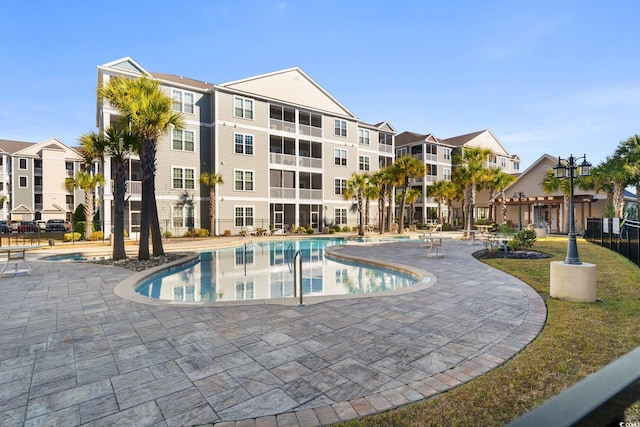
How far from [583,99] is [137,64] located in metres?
27.5

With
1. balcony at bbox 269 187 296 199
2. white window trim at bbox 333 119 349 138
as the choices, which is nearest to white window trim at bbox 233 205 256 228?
balcony at bbox 269 187 296 199

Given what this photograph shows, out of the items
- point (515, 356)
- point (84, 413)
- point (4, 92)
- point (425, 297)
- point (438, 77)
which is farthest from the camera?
point (4, 92)

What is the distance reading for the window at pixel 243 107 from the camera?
92.5ft

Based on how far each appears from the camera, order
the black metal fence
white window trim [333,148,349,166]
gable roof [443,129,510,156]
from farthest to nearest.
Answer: gable roof [443,129,510,156] → white window trim [333,148,349,166] → the black metal fence

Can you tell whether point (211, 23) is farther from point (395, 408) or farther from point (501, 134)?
point (501, 134)

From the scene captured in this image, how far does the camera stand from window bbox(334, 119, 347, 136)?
3450cm

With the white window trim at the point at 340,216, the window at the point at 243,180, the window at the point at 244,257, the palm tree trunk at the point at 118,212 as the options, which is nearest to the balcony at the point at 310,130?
the window at the point at 243,180

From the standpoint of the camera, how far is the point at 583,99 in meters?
14.4

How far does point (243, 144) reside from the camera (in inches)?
1127

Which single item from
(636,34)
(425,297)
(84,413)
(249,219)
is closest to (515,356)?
(425,297)

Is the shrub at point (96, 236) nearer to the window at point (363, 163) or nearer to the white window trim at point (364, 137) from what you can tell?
the window at point (363, 163)

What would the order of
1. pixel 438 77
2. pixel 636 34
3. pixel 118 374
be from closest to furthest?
pixel 118 374, pixel 636 34, pixel 438 77

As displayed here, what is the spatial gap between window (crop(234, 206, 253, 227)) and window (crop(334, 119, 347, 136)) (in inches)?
487

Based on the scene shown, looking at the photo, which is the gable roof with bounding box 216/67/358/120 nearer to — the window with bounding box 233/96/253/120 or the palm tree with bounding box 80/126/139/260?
the window with bounding box 233/96/253/120
